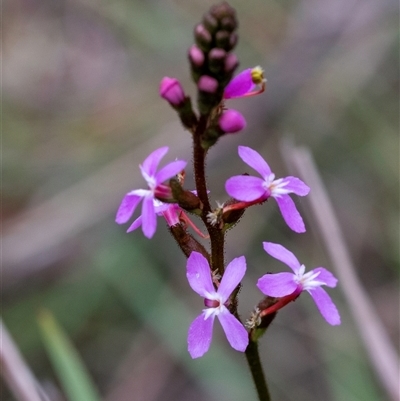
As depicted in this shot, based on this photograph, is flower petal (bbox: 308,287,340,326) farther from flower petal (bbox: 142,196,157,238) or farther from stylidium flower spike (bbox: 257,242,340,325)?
flower petal (bbox: 142,196,157,238)

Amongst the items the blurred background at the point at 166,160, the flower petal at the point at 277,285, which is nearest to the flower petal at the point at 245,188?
the flower petal at the point at 277,285

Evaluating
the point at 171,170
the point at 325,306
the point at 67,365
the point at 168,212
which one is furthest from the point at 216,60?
the point at 67,365

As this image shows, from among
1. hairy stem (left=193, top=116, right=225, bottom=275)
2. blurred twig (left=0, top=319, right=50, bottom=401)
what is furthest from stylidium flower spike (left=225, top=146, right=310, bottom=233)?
blurred twig (left=0, top=319, right=50, bottom=401)

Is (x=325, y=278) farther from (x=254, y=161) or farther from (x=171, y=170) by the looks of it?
(x=171, y=170)

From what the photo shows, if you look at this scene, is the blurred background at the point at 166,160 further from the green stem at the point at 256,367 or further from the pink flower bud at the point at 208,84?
the pink flower bud at the point at 208,84

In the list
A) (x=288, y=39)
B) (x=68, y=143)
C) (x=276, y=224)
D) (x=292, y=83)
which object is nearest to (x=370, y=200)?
(x=276, y=224)
